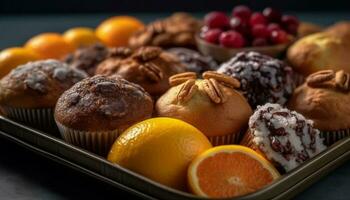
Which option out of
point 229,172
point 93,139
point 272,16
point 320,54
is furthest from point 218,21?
point 229,172

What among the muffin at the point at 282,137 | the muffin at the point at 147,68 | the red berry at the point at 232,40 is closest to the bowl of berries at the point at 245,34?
the red berry at the point at 232,40

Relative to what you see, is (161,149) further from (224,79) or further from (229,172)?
(224,79)

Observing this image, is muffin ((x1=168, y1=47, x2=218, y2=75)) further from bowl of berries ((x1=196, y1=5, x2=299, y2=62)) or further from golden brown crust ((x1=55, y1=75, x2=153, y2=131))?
golden brown crust ((x1=55, y1=75, x2=153, y2=131))

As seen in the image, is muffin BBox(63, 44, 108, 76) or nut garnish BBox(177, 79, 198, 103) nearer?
nut garnish BBox(177, 79, 198, 103)

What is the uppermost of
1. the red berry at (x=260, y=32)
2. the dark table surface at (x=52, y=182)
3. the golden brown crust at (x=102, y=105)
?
the golden brown crust at (x=102, y=105)

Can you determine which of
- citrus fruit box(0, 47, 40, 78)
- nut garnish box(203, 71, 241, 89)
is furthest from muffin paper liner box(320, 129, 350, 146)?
citrus fruit box(0, 47, 40, 78)

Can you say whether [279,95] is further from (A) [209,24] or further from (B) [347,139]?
(A) [209,24]

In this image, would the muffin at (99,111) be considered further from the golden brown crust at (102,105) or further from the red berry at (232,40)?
the red berry at (232,40)
